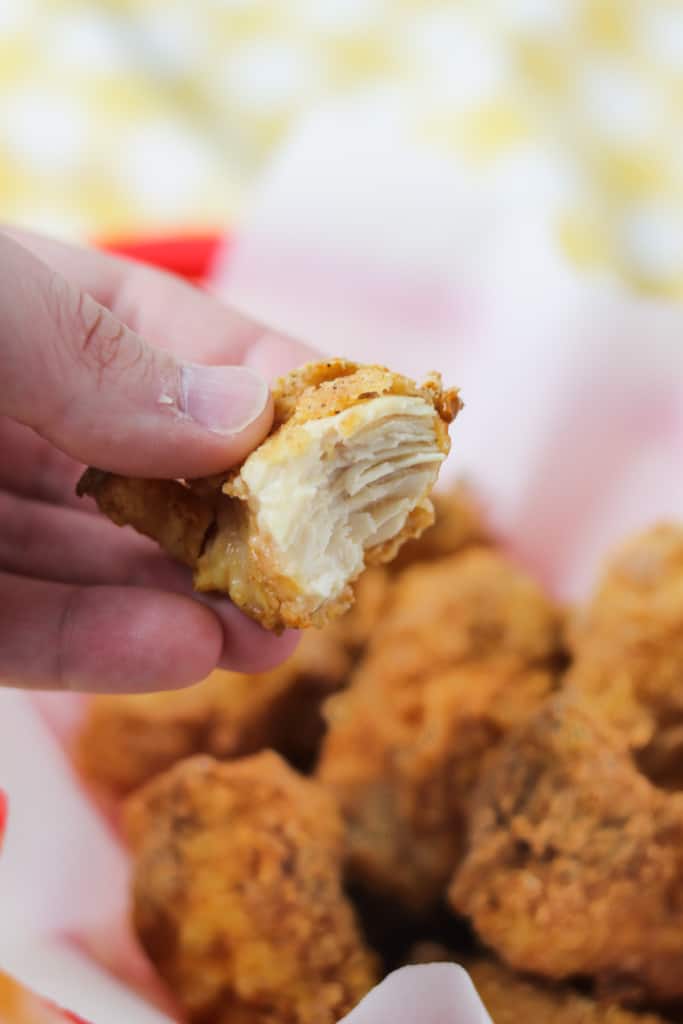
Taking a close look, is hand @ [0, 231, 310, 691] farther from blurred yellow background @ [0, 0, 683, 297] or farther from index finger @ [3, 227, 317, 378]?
blurred yellow background @ [0, 0, 683, 297]

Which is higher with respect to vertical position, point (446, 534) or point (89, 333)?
point (89, 333)

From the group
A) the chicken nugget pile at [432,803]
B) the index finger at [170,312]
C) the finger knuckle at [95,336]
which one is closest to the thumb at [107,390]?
the finger knuckle at [95,336]

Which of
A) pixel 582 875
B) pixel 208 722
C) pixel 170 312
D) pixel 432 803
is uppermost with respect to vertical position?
pixel 170 312

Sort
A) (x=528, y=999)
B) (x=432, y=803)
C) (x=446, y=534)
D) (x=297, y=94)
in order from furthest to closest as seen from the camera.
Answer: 1. (x=297, y=94)
2. (x=446, y=534)
3. (x=432, y=803)
4. (x=528, y=999)

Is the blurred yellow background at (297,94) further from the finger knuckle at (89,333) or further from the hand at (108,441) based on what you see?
the finger knuckle at (89,333)

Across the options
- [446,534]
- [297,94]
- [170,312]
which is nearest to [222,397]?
[170,312]

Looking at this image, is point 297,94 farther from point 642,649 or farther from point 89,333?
point 89,333
